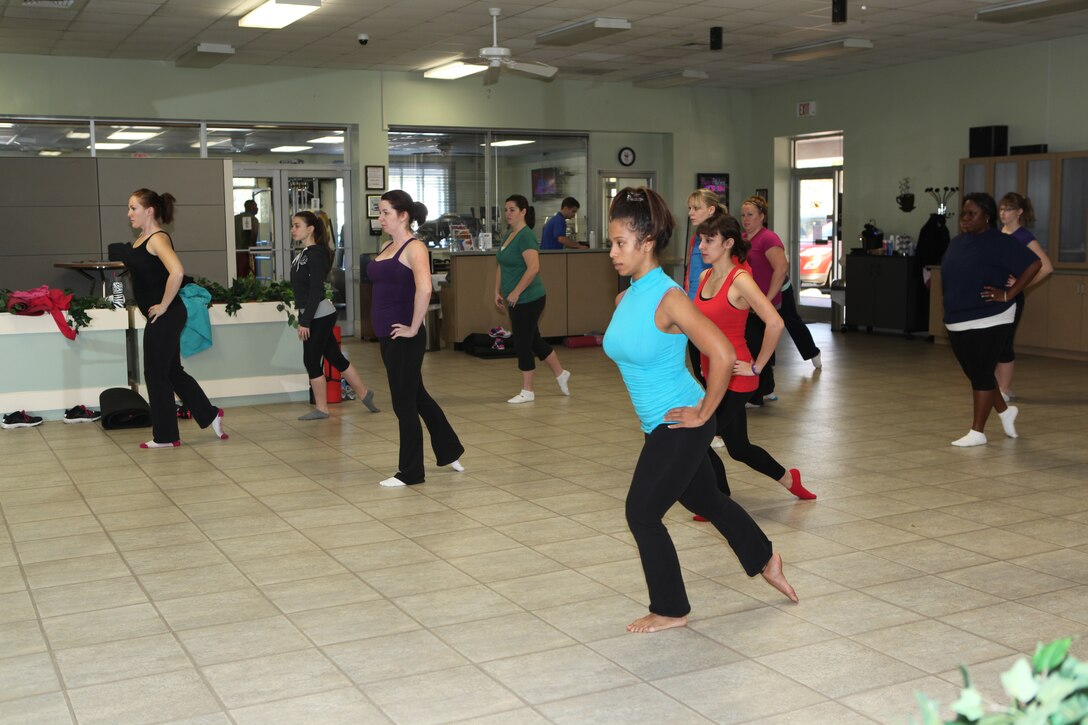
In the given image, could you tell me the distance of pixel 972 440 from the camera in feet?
22.5

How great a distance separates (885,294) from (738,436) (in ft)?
30.1

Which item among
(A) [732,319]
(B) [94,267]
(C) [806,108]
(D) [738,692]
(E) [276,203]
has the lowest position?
(D) [738,692]

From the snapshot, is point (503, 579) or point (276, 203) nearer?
point (503, 579)

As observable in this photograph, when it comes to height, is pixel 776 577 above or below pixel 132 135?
below

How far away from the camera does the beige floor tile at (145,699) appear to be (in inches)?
125

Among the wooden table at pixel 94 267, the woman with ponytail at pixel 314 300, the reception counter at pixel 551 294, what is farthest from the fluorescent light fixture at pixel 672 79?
the woman with ponytail at pixel 314 300

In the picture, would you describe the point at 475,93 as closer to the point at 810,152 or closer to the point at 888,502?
the point at 810,152

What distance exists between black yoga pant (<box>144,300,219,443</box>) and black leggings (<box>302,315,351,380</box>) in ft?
2.88

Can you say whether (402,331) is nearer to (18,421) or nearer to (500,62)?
(18,421)

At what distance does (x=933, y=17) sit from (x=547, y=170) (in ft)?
19.7

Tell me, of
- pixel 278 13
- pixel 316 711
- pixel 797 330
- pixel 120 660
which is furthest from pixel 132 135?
pixel 316 711

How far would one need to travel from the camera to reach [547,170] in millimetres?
15398

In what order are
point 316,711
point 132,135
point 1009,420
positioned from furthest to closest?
point 132,135
point 1009,420
point 316,711

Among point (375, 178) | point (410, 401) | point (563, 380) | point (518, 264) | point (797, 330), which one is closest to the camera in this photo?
point (410, 401)
